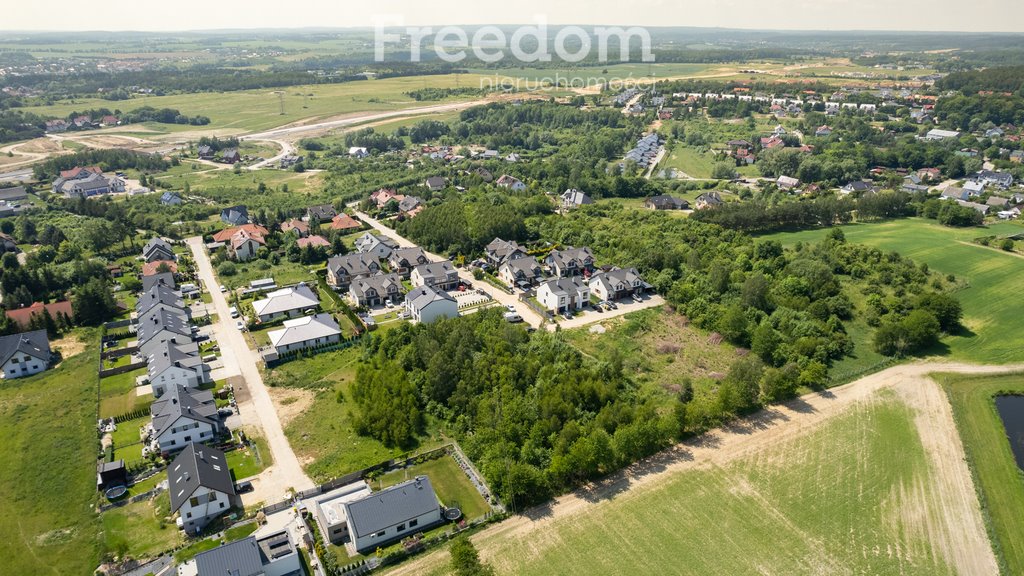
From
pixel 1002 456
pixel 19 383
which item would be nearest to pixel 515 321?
pixel 1002 456

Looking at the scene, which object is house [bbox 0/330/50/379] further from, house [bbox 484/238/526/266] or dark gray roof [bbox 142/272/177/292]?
house [bbox 484/238/526/266]

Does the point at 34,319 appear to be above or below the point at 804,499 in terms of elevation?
above

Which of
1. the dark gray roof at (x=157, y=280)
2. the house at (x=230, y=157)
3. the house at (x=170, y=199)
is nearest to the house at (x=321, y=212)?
the house at (x=170, y=199)

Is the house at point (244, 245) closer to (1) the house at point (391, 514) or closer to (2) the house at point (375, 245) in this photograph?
(2) the house at point (375, 245)

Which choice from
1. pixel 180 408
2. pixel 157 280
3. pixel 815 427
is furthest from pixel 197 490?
pixel 815 427

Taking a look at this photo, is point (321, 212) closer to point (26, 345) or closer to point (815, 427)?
point (26, 345)

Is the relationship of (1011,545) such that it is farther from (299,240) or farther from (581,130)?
(581,130)
